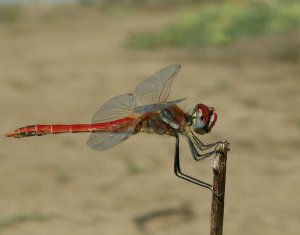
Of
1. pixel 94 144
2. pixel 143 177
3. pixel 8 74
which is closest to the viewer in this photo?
pixel 94 144

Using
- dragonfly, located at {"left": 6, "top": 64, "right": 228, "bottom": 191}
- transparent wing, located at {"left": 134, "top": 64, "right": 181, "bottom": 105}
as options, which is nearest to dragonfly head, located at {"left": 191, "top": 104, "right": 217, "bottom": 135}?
dragonfly, located at {"left": 6, "top": 64, "right": 228, "bottom": 191}

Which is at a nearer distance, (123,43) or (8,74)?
(8,74)

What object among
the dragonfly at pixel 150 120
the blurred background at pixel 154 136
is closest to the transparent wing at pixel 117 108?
the dragonfly at pixel 150 120

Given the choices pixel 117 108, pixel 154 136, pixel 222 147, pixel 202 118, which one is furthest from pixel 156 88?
pixel 154 136

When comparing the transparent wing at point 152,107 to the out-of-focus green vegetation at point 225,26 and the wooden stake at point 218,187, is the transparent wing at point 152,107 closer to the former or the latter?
the wooden stake at point 218,187

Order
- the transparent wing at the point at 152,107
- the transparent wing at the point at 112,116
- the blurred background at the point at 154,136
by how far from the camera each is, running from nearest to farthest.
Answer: the transparent wing at the point at 152,107
the transparent wing at the point at 112,116
the blurred background at the point at 154,136

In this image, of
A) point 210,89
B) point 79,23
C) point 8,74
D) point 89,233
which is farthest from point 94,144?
point 79,23

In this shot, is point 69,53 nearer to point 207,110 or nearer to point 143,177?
point 143,177
